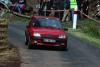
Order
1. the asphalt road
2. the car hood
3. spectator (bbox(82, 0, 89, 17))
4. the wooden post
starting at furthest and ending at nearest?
spectator (bbox(82, 0, 89, 17))
the car hood
the wooden post
the asphalt road

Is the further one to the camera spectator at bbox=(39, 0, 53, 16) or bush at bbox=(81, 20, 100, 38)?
spectator at bbox=(39, 0, 53, 16)

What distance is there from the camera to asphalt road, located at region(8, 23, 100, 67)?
18.4 metres

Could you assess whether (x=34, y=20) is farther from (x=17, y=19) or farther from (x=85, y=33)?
(x=17, y=19)

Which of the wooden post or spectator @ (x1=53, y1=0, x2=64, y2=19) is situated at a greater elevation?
the wooden post

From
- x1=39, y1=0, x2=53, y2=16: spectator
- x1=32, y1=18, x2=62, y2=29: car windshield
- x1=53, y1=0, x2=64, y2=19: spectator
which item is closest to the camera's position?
x1=32, y1=18, x2=62, y2=29: car windshield

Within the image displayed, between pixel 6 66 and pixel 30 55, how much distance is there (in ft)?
11.5

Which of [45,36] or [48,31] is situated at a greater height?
[48,31]

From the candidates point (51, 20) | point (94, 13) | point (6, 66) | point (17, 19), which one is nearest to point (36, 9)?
point (17, 19)

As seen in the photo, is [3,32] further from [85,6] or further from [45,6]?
[85,6]

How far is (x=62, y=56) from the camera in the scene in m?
20.8

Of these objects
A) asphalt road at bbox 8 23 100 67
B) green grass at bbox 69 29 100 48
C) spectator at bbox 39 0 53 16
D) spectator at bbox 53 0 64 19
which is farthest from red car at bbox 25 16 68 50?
spectator at bbox 39 0 53 16

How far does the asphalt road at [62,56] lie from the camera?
18.4 meters

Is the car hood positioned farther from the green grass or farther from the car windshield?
the green grass

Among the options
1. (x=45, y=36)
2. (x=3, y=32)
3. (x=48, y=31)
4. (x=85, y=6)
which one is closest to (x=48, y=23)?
(x=48, y=31)
